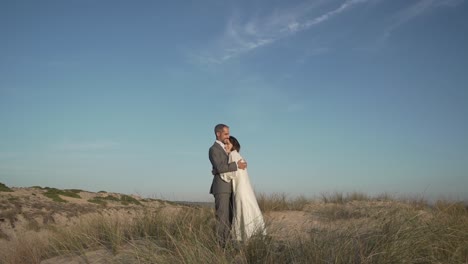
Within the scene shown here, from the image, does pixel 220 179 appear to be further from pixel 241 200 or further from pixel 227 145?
pixel 227 145

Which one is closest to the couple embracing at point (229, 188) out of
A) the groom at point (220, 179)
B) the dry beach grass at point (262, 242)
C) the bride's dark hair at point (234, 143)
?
the groom at point (220, 179)

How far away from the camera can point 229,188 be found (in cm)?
731

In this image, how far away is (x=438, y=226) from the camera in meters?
6.23

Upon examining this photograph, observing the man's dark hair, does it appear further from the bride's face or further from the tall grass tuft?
the tall grass tuft

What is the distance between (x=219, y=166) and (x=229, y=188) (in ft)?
1.54

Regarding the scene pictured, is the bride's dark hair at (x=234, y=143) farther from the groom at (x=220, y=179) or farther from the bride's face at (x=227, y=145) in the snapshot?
the groom at (x=220, y=179)

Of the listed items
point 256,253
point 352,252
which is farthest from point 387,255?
point 256,253

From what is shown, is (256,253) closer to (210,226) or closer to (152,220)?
(210,226)

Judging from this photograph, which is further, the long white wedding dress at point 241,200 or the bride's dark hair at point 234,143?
the bride's dark hair at point 234,143

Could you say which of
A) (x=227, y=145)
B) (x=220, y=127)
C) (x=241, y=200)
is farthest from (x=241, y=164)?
(x=220, y=127)

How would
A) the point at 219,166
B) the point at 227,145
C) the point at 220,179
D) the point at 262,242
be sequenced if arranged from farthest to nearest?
1. the point at 227,145
2. the point at 220,179
3. the point at 219,166
4. the point at 262,242

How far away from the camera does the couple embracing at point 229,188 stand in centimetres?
714

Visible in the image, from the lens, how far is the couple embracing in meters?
7.14

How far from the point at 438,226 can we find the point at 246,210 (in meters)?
2.93
